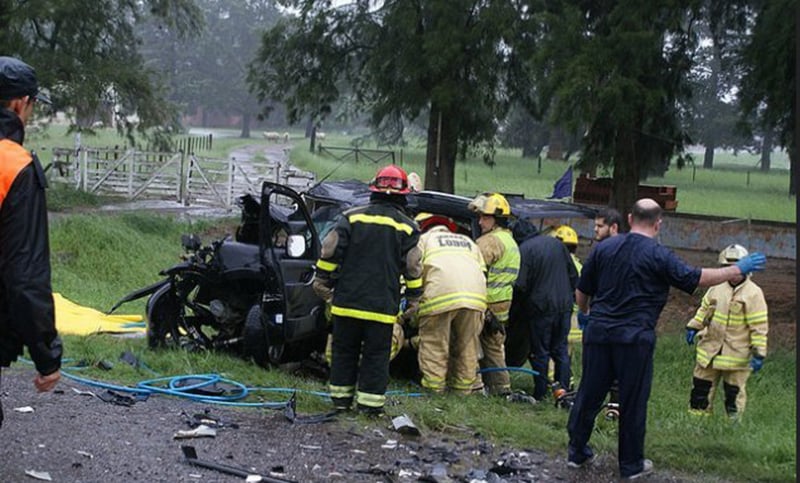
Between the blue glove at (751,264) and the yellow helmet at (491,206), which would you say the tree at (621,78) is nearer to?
the yellow helmet at (491,206)

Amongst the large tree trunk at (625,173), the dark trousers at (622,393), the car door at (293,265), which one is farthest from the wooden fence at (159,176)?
the dark trousers at (622,393)

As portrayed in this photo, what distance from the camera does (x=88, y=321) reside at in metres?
11.4

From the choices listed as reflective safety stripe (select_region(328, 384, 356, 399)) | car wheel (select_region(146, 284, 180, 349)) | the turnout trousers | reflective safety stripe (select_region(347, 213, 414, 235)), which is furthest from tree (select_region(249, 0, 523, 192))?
reflective safety stripe (select_region(328, 384, 356, 399))

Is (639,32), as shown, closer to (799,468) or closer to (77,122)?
(799,468)

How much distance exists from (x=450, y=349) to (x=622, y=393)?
115 inches

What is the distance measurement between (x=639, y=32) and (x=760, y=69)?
1883mm

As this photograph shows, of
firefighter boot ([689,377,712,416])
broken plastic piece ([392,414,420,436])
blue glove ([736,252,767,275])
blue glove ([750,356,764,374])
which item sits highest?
blue glove ([736,252,767,275])

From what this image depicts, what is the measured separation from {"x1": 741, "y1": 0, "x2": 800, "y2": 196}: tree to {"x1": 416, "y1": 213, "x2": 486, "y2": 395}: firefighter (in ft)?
25.1

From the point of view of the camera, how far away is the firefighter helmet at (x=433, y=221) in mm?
10320

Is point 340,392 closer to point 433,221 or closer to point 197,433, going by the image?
point 197,433

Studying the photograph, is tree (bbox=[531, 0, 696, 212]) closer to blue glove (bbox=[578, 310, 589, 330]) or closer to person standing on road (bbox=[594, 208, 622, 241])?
person standing on road (bbox=[594, 208, 622, 241])

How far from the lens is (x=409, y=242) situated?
25.0ft

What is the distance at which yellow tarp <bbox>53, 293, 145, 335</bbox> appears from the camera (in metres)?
10.9

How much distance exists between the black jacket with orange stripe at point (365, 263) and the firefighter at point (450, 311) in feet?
3.87
